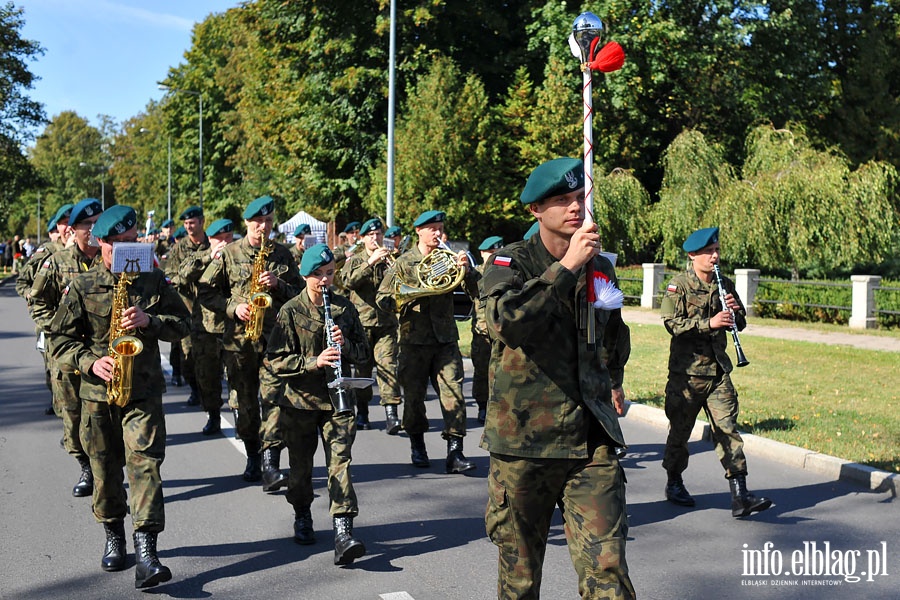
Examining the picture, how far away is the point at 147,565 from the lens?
18.5ft

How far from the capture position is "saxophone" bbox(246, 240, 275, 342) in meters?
8.46

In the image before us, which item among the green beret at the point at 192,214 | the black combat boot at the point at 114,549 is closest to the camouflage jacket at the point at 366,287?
the green beret at the point at 192,214

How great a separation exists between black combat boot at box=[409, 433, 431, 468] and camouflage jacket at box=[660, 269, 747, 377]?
2516 mm

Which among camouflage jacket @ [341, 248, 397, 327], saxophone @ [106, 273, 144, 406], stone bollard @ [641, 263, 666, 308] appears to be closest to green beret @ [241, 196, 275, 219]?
camouflage jacket @ [341, 248, 397, 327]

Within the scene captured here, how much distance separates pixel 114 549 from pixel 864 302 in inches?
746

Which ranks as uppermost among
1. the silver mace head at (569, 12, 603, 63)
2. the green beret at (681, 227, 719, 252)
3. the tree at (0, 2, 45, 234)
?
the tree at (0, 2, 45, 234)

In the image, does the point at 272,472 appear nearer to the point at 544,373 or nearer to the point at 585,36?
the point at 544,373

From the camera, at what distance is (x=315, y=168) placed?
111 ft

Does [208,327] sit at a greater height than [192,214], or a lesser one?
lesser

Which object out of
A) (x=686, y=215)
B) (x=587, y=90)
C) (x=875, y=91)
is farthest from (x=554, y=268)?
(x=875, y=91)

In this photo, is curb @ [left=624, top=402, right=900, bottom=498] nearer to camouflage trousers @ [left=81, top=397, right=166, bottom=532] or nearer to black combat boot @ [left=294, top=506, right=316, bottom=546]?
black combat boot @ [left=294, top=506, right=316, bottom=546]

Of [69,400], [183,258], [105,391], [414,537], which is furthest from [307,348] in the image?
[183,258]

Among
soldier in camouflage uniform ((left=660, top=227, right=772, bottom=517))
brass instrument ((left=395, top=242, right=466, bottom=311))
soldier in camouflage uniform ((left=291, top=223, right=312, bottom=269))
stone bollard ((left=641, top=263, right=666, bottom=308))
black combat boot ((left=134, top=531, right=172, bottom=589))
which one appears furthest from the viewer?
stone bollard ((left=641, top=263, right=666, bottom=308))

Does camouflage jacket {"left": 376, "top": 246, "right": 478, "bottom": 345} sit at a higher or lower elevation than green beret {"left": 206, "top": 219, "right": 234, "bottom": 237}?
lower
